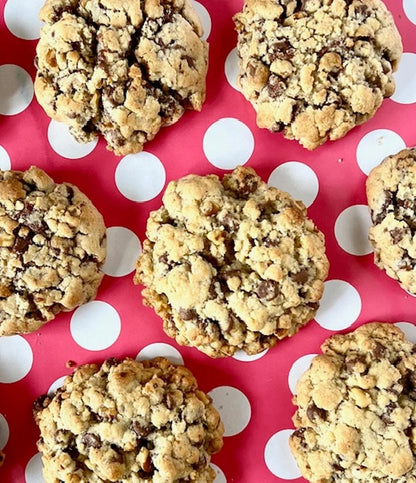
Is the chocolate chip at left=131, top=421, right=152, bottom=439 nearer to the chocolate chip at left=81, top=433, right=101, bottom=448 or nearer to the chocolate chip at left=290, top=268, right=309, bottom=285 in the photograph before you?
the chocolate chip at left=81, top=433, right=101, bottom=448

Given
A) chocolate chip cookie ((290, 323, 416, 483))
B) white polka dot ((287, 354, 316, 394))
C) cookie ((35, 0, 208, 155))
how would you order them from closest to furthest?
chocolate chip cookie ((290, 323, 416, 483))
cookie ((35, 0, 208, 155))
white polka dot ((287, 354, 316, 394))

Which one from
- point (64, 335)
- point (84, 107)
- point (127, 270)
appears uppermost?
point (84, 107)

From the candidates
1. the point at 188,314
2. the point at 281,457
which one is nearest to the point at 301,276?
the point at 188,314

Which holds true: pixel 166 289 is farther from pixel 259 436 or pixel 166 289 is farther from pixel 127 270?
pixel 259 436

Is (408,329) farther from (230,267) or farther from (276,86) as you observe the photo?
(276,86)

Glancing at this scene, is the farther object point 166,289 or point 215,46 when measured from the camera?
point 215,46

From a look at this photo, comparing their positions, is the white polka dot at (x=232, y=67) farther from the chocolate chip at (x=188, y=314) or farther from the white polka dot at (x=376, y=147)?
the chocolate chip at (x=188, y=314)

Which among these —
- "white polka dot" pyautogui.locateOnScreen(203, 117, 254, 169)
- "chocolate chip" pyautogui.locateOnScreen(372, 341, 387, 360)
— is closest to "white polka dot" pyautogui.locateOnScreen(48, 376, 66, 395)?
"white polka dot" pyautogui.locateOnScreen(203, 117, 254, 169)

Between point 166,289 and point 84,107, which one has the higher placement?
point 84,107

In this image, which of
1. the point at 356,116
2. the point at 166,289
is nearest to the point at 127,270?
the point at 166,289
